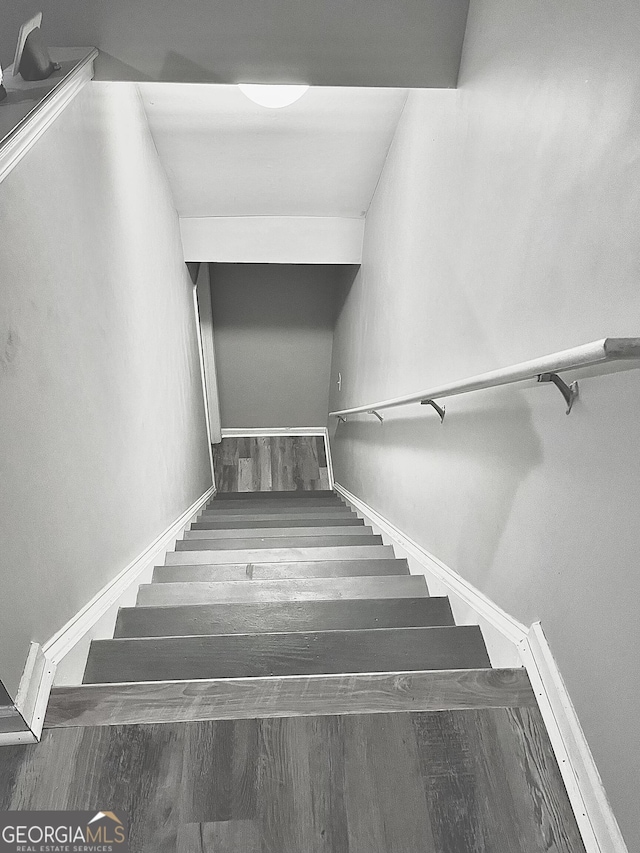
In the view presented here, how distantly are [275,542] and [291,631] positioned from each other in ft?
3.75

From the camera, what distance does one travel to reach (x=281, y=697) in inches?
52.1

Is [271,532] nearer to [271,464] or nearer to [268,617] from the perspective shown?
[268,617]

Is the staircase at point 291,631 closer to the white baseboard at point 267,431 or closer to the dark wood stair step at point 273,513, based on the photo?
the dark wood stair step at point 273,513

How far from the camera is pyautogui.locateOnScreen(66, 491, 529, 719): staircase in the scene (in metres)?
1.41

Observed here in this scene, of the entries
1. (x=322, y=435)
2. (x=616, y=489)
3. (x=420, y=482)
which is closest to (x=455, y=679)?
(x=616, y=489)

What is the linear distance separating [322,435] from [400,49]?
5366 mm

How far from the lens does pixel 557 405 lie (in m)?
1.36

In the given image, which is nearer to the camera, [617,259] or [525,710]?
[617,259]

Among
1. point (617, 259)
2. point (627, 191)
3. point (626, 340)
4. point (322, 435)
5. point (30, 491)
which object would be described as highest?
point (627, 191)

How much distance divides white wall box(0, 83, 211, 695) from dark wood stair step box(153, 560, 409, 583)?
19cm

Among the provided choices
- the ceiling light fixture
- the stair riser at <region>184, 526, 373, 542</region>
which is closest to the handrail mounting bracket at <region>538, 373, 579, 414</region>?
the ceiling light fixture

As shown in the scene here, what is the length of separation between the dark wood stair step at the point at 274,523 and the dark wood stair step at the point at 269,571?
1122 millimetres

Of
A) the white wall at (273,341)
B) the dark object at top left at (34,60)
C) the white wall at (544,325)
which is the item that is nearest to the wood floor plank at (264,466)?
the white wall at (273,341)

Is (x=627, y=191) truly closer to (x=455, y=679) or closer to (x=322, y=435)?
(x=455, y=679)
